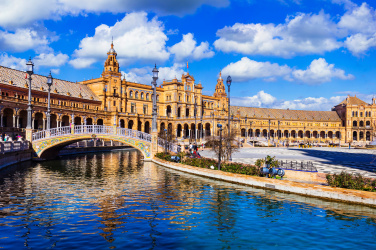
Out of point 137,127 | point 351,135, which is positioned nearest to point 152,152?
point 137,127

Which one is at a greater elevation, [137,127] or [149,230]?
[137,127]

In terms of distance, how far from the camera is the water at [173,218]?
1062 centimetres

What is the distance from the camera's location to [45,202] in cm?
1592

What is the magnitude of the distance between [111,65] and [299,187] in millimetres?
78162

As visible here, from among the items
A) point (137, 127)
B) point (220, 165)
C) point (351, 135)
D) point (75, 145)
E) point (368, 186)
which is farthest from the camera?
point (351, 135)

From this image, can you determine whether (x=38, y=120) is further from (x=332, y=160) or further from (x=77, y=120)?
(x=332, y=160)

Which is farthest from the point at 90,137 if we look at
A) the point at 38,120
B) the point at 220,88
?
the point at 220,88

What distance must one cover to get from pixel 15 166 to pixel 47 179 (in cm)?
811

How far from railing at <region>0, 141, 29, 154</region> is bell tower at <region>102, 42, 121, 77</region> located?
181 ft

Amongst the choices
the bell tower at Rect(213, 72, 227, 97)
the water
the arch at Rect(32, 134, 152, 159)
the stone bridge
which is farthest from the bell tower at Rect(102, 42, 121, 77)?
the water

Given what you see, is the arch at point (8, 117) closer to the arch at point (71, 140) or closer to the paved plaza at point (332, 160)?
the arch at point (71, 140)

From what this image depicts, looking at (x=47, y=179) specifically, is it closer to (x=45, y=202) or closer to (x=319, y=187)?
(x=45, y=202)

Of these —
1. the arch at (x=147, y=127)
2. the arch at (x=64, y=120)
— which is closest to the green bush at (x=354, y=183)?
the arch at (x=64, y=120)

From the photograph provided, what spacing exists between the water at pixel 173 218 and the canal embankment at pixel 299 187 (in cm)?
38
